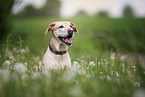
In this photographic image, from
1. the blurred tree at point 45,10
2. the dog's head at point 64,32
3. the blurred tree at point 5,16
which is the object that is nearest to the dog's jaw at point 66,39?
the dog's head at point 64,32

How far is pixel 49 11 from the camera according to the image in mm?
22969

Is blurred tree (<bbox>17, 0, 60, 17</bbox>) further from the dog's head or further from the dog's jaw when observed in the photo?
the dog's jaw

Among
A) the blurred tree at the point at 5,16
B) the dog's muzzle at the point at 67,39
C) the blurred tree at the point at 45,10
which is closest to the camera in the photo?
the dog's muzzle at the point at 67,39

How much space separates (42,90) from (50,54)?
1.47 m

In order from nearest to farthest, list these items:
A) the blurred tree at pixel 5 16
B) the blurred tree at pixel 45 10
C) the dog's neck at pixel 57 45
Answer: the dog's neck at pixel 57 45, the blurred tree at pixel 5 16, the blurred tree at pixel 45 10

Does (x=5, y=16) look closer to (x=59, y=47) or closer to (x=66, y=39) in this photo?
(x=59, y=47)

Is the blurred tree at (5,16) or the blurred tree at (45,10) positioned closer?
the blurred tree at (5,16)

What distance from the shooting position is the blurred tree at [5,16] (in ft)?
27.8

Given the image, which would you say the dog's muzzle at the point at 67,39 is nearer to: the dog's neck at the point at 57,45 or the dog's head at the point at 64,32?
the dog's head at the point at 64,32

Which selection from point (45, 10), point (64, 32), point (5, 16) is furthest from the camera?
point (45, 10)

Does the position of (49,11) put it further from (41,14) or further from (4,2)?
(4,2)

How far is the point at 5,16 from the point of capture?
28.8 feet

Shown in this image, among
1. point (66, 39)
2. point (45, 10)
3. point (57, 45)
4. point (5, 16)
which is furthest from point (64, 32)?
point (45, 10)

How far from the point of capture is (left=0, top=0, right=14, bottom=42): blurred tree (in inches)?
333
